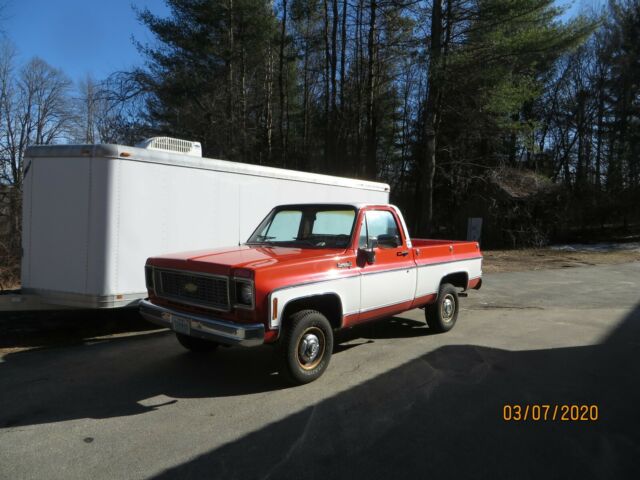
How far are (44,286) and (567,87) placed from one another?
3872 centimetres

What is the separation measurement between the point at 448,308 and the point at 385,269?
2.03 metres

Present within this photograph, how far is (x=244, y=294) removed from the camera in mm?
4488

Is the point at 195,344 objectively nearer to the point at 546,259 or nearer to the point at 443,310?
the point at 443,310

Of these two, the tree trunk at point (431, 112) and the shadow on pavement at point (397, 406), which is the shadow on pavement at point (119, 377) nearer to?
the shadow on pavement at point (397, 406)

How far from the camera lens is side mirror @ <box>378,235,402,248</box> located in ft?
19.4

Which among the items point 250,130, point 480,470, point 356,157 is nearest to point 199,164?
point 480,470

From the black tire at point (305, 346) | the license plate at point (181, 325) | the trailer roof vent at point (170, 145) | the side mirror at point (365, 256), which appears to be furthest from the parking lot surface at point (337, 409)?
the trailer roof vent at point (170, 145)

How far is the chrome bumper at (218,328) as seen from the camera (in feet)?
14.2

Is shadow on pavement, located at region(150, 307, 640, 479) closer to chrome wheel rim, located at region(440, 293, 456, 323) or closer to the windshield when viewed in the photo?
chrome wheel rim, located at region(440, 293, 456, 323)

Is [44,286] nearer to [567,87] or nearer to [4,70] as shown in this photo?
[4,70]

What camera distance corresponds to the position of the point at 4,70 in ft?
90.5

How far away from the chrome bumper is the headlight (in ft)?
0.64

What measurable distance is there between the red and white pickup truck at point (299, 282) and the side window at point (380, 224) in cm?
1

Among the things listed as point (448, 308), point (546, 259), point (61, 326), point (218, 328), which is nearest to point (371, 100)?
point (546, 259)
